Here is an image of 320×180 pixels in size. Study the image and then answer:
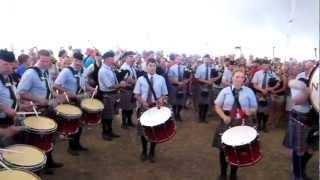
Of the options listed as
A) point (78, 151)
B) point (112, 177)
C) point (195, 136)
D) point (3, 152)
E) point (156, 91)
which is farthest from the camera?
point (195, 136)

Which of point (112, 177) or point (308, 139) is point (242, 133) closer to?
point (308, 139)

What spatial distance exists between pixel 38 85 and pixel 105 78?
2.27 m

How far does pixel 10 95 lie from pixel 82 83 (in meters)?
2.54

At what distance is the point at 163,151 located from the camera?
293 inches

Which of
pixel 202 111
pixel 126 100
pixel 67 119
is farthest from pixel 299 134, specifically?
pixel 202 111

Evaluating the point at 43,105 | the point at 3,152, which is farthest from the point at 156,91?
the point at 3,152

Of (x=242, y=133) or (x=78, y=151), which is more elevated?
(x=242, y=133)

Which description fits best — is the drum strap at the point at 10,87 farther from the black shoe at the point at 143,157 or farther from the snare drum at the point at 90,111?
the black shoe at the point at 143,157

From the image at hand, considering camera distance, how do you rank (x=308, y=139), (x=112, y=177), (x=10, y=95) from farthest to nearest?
(x=112, y=177), (x=308, y=139), (x=10, y=95)

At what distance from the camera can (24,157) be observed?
149 inches

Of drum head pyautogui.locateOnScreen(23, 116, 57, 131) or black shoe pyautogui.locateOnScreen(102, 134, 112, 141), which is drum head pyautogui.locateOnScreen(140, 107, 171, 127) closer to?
drum head pyautogui.locateOnScreen(23, 116, 57, 131)

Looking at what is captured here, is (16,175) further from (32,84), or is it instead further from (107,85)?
(107,85)

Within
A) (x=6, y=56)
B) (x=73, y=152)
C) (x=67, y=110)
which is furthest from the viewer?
(x=73, y=152)

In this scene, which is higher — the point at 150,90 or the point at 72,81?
the point at 72,81
